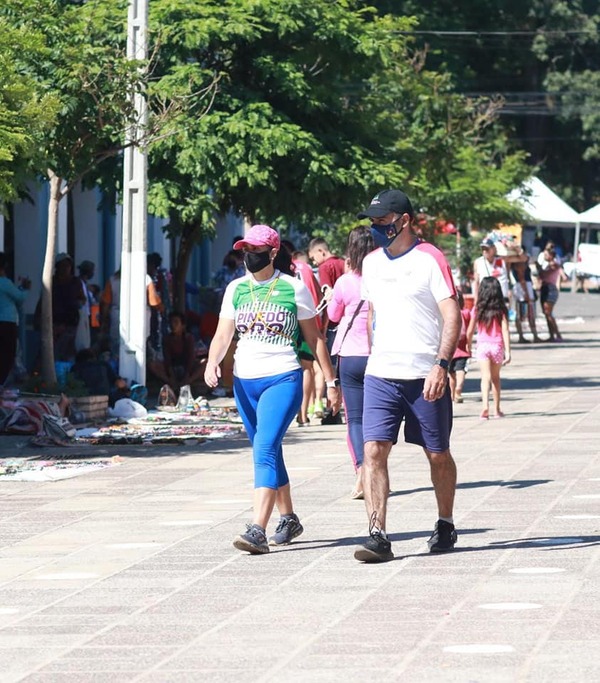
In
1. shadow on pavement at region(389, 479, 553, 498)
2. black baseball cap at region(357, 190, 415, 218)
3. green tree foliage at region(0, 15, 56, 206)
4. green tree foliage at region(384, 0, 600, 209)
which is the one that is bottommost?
shadow on pavement at region(389, 479, 553, 498)

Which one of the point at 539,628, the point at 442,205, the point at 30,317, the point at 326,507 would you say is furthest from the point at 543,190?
the point at 539,628

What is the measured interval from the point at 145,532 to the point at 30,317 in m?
14.1

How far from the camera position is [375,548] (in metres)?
8.83

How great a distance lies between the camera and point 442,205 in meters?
32.8

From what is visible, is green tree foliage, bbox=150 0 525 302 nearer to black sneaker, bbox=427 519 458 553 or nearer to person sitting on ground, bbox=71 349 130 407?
person sitting on ground, bbox=71 349 130 407

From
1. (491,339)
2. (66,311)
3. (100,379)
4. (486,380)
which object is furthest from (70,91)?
(486,380)

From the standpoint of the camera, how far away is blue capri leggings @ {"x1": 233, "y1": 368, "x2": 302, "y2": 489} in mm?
9375

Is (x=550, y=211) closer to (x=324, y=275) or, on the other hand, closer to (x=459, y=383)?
(x=459, y=383)

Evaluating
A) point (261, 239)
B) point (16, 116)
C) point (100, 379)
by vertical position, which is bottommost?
point (100, 379)

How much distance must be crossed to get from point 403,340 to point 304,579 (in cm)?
137

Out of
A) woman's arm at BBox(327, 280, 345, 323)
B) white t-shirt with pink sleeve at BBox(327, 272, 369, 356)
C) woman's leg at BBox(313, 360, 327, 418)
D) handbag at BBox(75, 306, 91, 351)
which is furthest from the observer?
handbag at BBox(75, 306, 91, 351)

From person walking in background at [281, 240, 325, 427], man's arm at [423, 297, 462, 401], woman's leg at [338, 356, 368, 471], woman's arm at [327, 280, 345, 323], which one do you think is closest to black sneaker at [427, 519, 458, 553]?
man's arm at [423, 297, 462, 401]

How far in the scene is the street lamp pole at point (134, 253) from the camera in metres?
19.6

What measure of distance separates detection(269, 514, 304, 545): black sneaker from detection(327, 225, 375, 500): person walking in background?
1.66 metres
